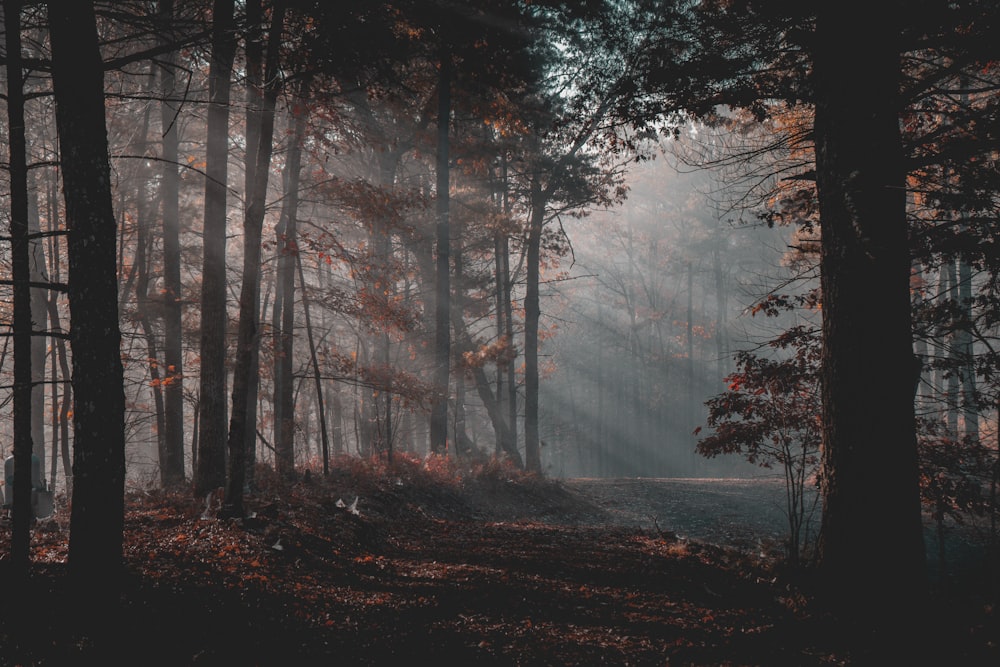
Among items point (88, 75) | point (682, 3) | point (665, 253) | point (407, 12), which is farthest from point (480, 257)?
point (665, 253)

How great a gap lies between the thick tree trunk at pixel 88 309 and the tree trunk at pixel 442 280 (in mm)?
9438

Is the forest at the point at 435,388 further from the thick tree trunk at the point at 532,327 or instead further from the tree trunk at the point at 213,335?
the thick tree trunk at the point at 532,327

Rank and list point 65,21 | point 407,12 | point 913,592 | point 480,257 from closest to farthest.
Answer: point 65,21 → point 913,592 → point 407,12 → point 480,257

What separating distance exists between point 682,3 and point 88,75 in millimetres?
5616

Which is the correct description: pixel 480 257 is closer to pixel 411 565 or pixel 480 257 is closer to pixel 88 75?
pixel 411 565

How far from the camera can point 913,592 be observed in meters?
4.93

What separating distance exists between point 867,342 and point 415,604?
423 centimetres

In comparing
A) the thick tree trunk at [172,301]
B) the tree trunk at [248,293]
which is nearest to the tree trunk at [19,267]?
the tree trunk at [248,293]

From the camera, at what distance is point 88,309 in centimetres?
425

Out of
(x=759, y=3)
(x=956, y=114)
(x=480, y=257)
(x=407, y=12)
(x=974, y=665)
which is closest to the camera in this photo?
(x=974, y=665)

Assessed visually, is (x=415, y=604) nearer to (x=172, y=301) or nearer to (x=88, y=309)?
(x=88, y=309)

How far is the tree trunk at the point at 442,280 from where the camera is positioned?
14.2m

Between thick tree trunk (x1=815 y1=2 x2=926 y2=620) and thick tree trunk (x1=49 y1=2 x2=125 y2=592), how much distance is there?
17.9 feet

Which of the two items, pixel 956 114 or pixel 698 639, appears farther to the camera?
pixel 956 114
